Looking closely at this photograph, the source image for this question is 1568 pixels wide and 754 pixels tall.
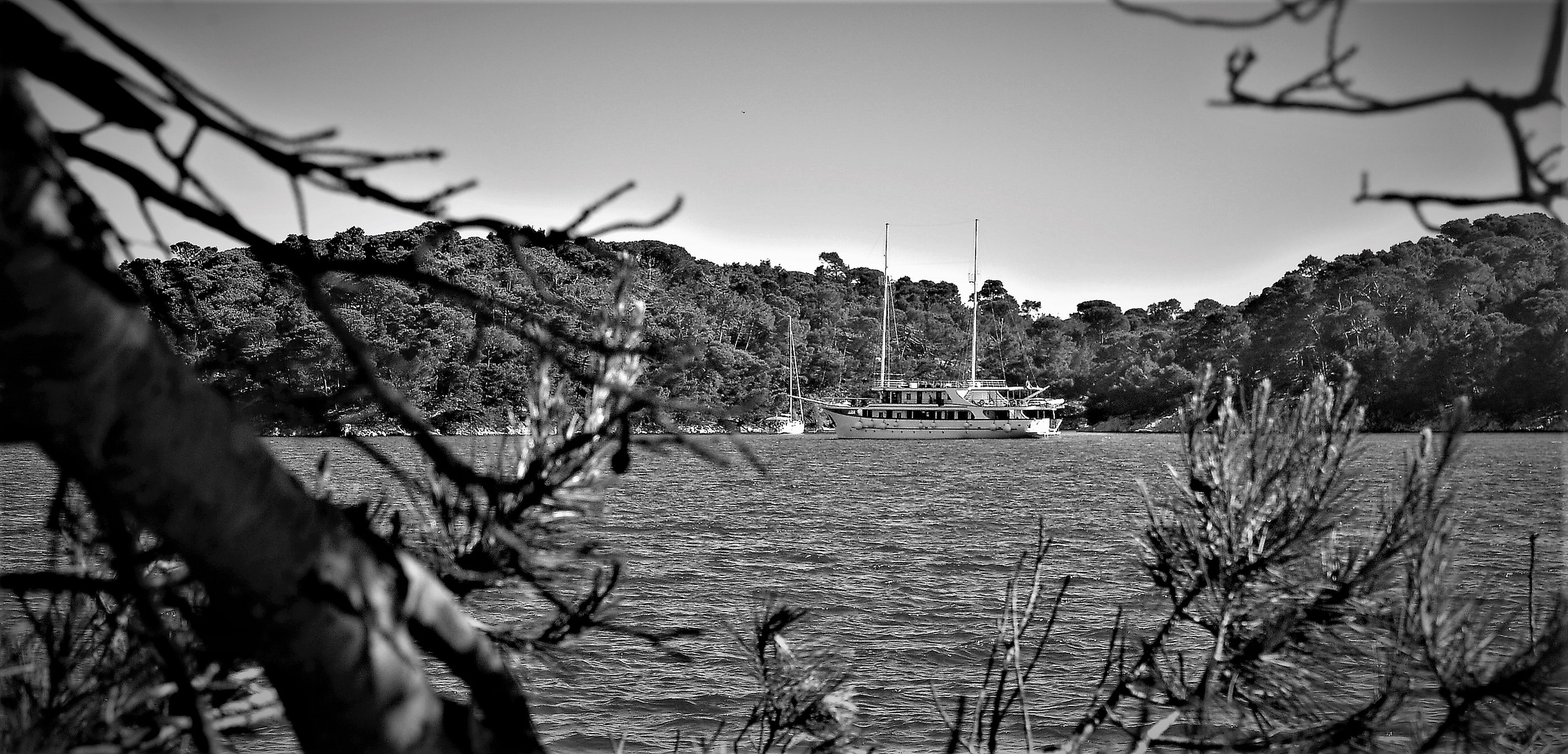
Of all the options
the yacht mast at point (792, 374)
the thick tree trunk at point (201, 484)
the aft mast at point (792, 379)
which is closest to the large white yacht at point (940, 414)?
the yacht mast at point (792, 374)

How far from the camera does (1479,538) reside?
21.3 m

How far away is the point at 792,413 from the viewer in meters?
86.5

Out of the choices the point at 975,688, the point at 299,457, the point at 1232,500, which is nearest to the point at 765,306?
the point at 299,457

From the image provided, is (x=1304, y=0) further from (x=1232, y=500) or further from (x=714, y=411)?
(x=1232, y=500)

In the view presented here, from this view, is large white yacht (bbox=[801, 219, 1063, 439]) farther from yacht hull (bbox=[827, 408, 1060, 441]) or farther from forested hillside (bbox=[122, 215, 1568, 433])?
forested hillside (bbox=[122, 215, 1568, 433])

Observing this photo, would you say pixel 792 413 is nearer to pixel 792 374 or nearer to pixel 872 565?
pixel 792 374

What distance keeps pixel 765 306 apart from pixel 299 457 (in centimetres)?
4751

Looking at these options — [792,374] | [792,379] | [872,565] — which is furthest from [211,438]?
[792,379]

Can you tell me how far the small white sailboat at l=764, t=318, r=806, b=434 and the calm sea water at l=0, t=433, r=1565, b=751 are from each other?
40.7m

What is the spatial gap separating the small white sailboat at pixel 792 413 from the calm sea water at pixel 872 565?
40727mm

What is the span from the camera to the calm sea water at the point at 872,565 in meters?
10.5

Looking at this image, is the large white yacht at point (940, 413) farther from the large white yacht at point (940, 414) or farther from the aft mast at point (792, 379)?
A: the aft mast at point (792, 379)

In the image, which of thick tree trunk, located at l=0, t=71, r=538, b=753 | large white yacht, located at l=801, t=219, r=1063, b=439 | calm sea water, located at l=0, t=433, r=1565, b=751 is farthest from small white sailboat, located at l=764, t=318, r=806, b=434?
thick tree trunk, located at l=0, t=71, r=538, b=753

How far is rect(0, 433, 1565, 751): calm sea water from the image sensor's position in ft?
34.3
